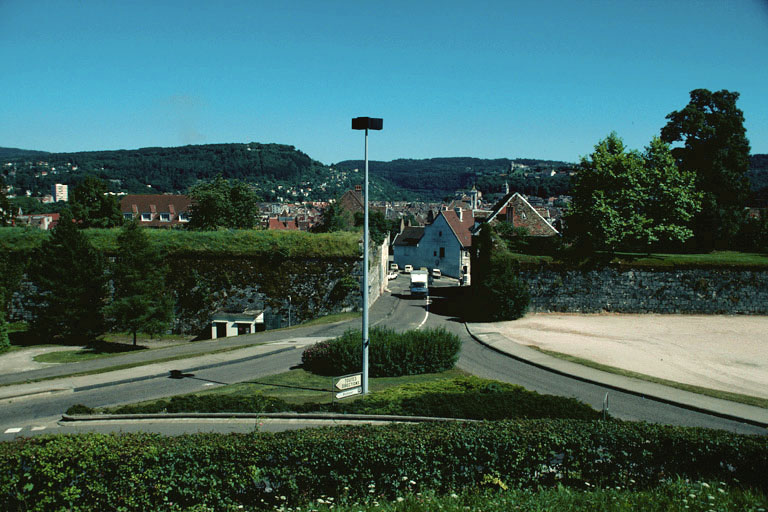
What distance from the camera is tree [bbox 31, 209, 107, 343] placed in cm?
2967

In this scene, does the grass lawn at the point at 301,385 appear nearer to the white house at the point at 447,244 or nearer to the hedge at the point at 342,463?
the hedge at the point at 342,463

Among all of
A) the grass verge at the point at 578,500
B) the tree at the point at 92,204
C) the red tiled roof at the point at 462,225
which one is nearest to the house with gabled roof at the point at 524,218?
the red tiled roof at the point at 462,225

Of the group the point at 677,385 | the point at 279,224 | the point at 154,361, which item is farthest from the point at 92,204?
the point at 677,385

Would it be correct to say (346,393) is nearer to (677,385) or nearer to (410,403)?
(410,403)

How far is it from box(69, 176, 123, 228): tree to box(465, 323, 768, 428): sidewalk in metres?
50.0

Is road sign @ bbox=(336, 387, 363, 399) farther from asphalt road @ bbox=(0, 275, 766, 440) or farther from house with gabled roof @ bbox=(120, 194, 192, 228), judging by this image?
house with gabled roof @ bbox=(120, 194, 192, 228)

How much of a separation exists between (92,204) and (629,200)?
56.4 metres

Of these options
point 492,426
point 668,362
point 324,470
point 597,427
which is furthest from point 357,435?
point 668,362

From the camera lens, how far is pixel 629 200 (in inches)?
1524

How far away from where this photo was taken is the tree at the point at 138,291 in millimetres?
27500

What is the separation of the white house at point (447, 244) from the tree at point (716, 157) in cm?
2688

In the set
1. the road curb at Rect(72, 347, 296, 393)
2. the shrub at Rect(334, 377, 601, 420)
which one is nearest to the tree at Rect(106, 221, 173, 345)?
the road curb at Rect(72, 347, 296, 393)

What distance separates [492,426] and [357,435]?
266 centimetres

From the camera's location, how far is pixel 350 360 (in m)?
20.1
